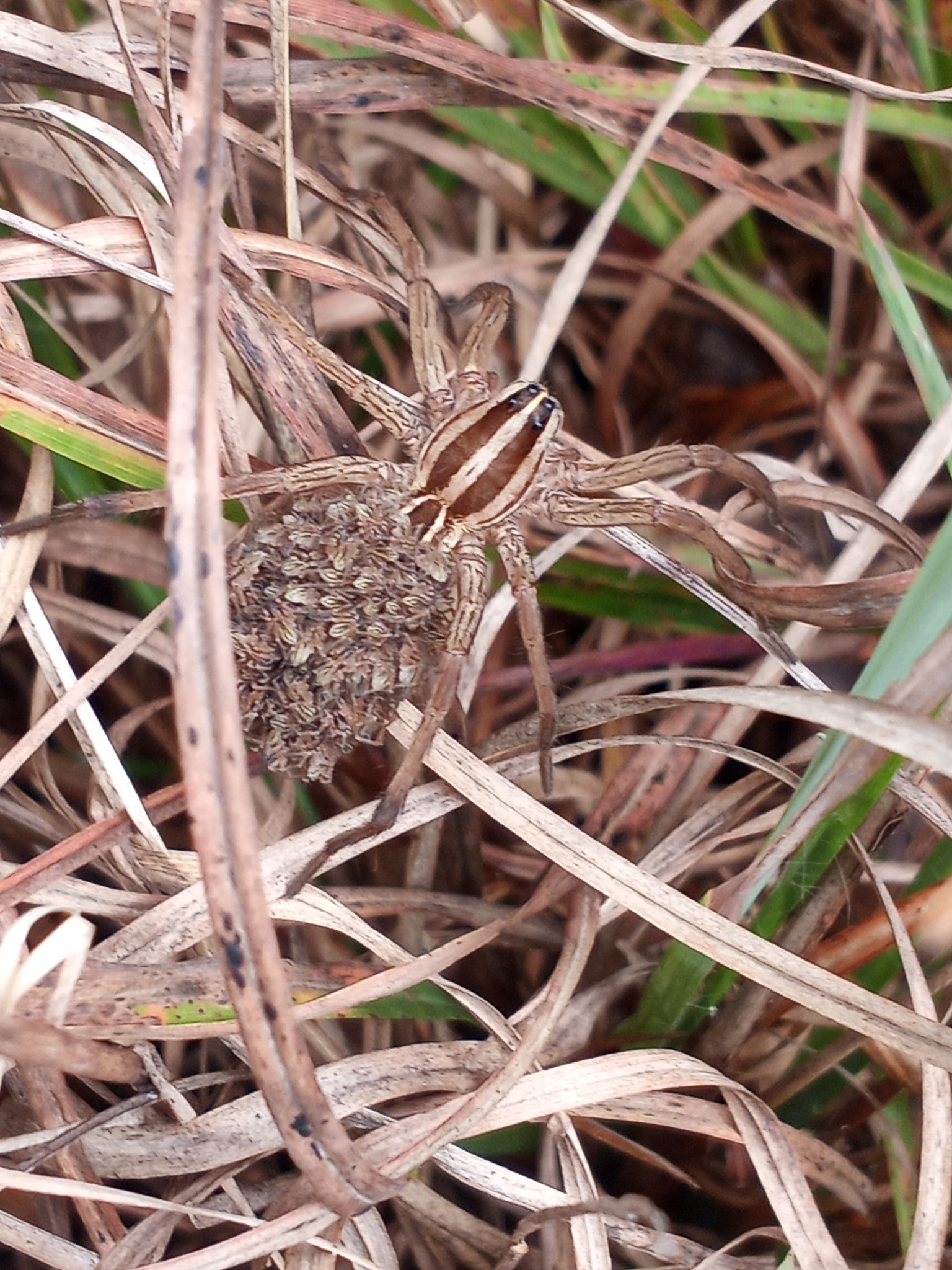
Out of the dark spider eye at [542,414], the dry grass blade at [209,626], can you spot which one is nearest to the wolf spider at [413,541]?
the dark spider eye at [542,414]

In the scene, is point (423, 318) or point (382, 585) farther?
point (423, 318)

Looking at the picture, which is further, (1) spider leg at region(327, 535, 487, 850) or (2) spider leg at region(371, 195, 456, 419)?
(2) spider leg at region(371, 195, 456, 419)

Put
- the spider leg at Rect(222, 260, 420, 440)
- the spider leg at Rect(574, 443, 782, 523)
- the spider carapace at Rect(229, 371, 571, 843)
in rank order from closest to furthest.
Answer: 1. the spider carapace at Rect(229, 371, 571, 843)
2. the spider leg at Rect(222, 260, 420, 440)
3. the spider leg at Rect(574, 443, 782, 523)

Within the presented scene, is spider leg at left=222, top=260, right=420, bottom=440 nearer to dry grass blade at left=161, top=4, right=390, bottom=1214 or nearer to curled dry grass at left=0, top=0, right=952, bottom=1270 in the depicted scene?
curled dry grass at left=0, top=0, right=952, bottom=1270

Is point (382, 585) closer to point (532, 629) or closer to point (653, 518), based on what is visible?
point (532, 629)

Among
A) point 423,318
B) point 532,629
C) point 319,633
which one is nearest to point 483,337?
point 423,318

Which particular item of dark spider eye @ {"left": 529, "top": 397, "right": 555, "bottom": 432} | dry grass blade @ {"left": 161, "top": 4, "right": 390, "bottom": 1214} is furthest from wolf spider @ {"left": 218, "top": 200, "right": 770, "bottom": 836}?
dry grass blade @ {"left": 161, "top": 4, "right": 390, "bottom": 1214}
